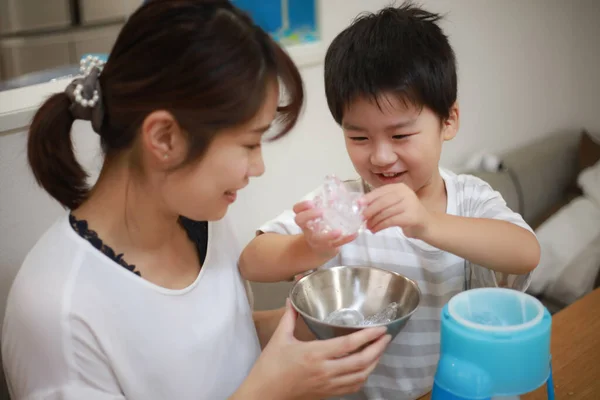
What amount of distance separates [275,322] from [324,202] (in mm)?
475

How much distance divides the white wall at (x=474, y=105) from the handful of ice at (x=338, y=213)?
690 millimetres

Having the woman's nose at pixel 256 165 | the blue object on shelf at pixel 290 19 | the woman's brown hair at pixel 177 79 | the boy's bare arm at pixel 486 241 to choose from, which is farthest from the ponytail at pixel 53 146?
the blue object on shelf at pixel 290 19

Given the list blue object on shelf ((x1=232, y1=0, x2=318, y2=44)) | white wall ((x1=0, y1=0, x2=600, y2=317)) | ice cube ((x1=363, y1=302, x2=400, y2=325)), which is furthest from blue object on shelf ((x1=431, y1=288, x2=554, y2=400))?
blue object on shelf ((x1=232, y1=0, x2=318, y2=44))

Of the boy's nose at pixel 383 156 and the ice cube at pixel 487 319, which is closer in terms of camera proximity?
the ice cube at pixel 487 319

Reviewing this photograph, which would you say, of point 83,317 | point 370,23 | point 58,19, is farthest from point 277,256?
point 58,19

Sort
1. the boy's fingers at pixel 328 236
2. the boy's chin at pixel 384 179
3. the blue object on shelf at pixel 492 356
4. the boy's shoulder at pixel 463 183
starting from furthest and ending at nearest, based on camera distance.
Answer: the boy's shoulder at pixel 463 183
the boy's chin at pixel 384 179
the boy's fingers at pixel 328 236
the blue object on shelf at pixel 492 356

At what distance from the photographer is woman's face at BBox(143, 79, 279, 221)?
1.01 meters

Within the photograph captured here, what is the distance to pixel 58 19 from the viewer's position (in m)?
2.79

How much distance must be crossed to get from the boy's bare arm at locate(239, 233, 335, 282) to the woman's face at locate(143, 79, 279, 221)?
22 cm

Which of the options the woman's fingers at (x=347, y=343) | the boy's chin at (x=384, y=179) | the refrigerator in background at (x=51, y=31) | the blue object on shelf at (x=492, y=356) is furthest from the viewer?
the refrigerator in background at (x=51, y=31)

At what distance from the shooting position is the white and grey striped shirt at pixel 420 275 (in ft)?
4.57

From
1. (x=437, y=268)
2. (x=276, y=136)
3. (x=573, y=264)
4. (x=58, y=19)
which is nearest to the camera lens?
(x=276, y=136)

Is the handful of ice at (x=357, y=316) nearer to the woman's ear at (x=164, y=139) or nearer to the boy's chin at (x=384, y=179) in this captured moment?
the boy's chin at (x=384, y=179)

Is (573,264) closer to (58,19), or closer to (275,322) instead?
(275,322)
